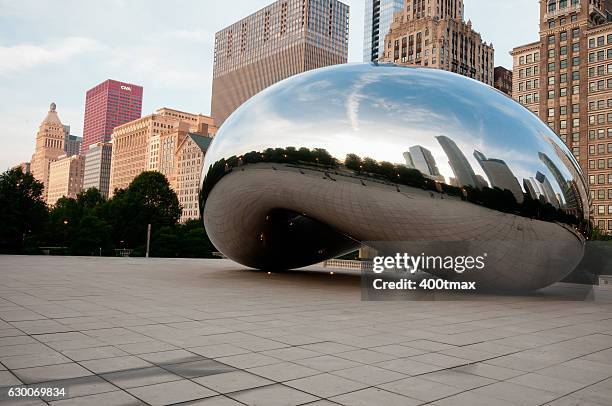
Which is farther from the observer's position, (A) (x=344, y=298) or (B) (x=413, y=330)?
(A) (x=344, y=298)

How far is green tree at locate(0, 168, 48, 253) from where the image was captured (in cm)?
4266

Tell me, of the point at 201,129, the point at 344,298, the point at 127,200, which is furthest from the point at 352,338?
the point at 201,129

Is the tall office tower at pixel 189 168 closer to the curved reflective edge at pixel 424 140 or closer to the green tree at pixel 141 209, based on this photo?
the green tree at pixel 141 209

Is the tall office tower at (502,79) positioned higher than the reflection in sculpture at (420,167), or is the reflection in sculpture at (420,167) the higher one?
the tall office tower at (502,79)

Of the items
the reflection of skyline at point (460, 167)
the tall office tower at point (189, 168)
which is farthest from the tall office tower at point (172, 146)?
the reflection of skyline at point (460, 167)

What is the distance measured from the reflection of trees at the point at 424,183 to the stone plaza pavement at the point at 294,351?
209 centimetres

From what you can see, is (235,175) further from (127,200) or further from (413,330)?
(127,200)

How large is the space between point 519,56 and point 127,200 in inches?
3079

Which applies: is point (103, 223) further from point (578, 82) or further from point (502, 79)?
point (502, 79)

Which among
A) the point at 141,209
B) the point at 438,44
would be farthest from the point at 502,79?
the point at 141,209

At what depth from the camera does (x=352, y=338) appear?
6.82m

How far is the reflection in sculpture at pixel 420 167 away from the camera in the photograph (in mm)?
11188

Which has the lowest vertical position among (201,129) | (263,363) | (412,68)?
(263,363)

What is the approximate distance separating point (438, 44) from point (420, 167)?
117 metres
